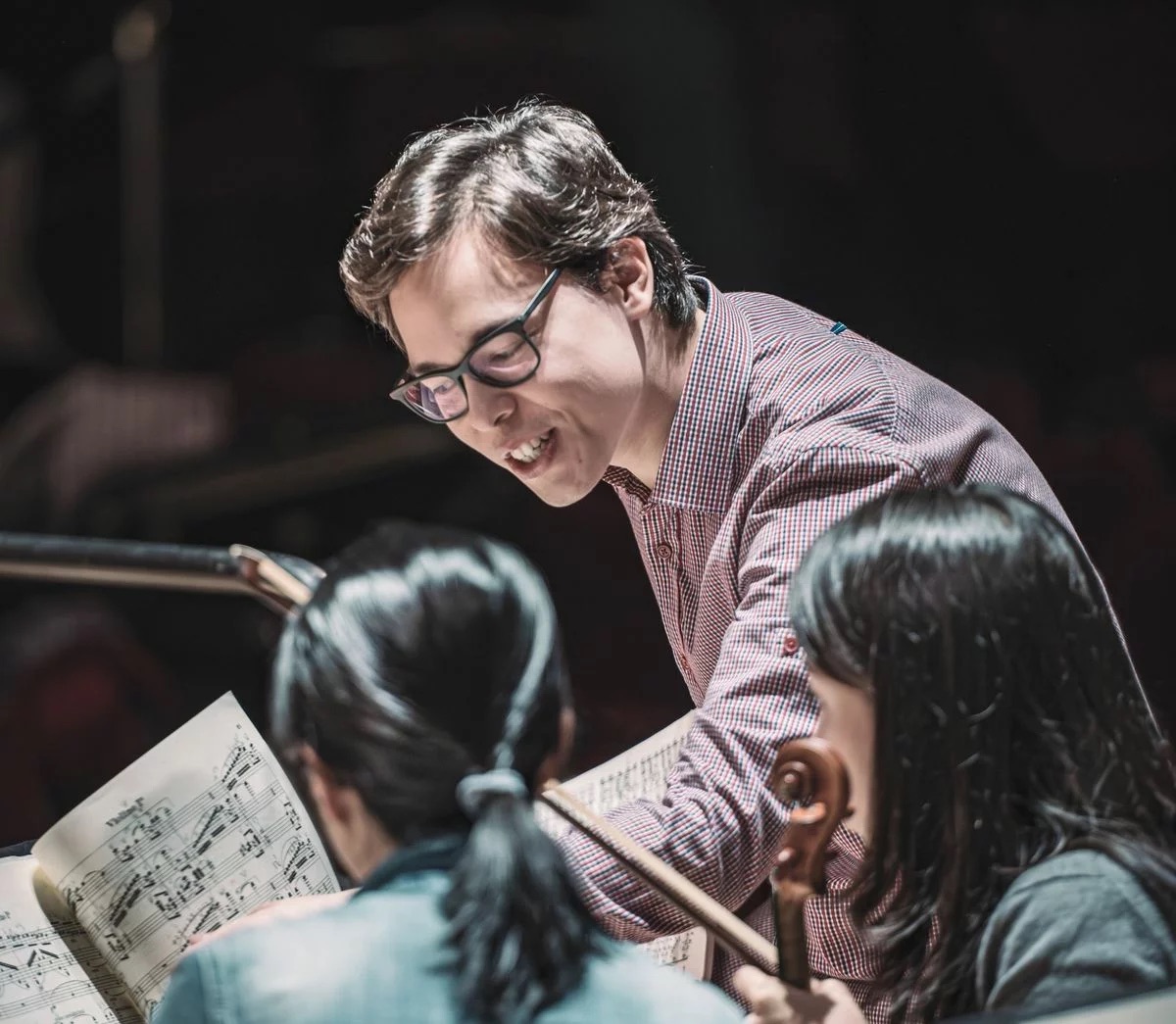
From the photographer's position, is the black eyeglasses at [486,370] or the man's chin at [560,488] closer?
the black eyeglasses at [486,370]

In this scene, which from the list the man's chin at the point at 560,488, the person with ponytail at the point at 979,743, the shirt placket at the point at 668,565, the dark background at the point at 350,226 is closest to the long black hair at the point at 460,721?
the person with ponytail at the point at 979,743

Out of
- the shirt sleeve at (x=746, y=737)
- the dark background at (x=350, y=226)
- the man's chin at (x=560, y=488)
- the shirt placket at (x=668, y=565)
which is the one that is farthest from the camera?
the dark background at (x=350, y=226)

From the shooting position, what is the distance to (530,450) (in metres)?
1.54

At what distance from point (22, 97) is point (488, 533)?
80 centimetres

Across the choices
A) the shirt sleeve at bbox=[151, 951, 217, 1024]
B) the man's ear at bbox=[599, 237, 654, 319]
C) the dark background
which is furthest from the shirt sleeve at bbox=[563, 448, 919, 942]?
the dark background

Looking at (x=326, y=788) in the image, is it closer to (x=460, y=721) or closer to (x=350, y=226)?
(x=460, y=721)

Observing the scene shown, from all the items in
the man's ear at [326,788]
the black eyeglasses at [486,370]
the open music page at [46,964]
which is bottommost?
the open music page at [46,964]

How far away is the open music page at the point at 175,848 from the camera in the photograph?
135cm

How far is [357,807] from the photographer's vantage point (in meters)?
1.01

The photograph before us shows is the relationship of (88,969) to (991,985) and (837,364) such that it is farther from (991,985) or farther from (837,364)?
(837,364)

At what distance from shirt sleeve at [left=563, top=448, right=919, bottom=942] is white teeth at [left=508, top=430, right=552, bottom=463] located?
21 centimetres

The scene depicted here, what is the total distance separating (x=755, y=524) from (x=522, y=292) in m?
0.30

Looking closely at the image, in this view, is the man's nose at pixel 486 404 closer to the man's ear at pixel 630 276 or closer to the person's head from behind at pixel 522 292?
the person's head from behind at pixel 522 292

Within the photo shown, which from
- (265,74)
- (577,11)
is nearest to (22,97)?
(265,74)
